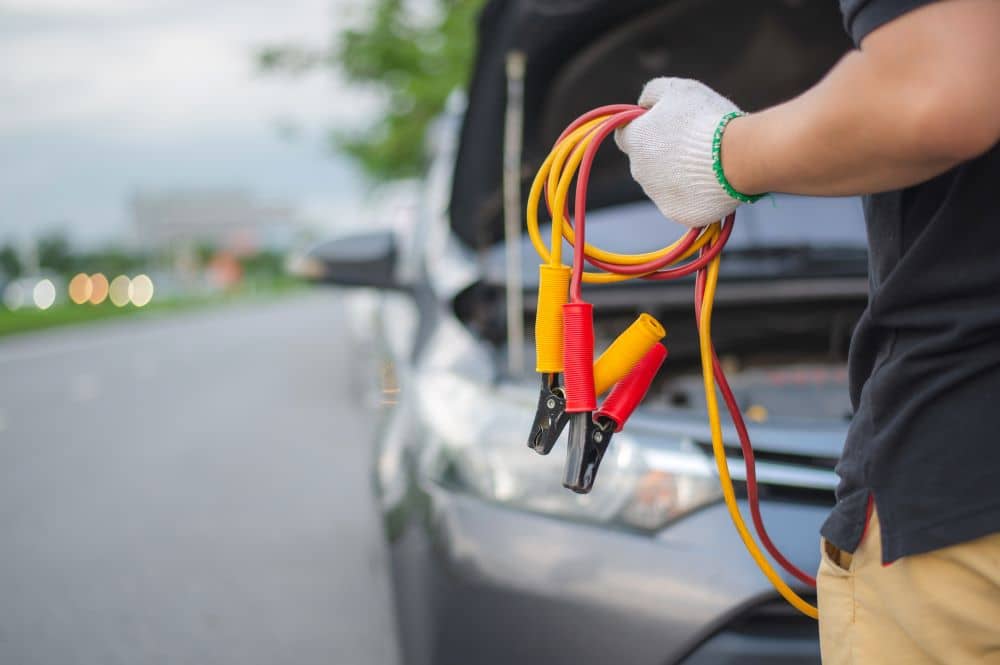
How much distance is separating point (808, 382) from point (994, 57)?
2085 mm

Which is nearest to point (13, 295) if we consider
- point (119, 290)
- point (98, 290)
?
point (98, 290)

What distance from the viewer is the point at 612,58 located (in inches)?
91.6

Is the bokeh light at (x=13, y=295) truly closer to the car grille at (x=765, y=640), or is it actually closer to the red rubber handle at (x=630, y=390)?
the car grille at (x=765, y=640)

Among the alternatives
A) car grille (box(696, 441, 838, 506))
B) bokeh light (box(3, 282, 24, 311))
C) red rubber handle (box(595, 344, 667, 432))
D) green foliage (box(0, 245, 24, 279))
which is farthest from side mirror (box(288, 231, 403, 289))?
green foliage (box(0, 245, 24, 279))

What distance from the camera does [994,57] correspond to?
0.85 m

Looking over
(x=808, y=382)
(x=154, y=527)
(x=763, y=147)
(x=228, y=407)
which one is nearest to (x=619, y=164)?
(x=808, y=382)

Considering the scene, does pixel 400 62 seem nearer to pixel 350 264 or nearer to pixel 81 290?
pixel 350 264

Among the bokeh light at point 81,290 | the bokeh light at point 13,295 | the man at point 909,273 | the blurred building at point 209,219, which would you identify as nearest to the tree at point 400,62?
the man at point 909,273

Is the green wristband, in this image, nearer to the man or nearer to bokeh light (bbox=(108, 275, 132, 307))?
the man

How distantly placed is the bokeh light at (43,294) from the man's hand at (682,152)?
3335cm

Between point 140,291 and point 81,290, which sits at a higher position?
point 81,290

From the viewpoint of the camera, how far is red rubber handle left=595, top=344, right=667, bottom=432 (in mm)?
1223

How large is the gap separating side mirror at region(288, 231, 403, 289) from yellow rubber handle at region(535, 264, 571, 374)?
205 centimetres

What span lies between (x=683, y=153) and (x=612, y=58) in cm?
130
